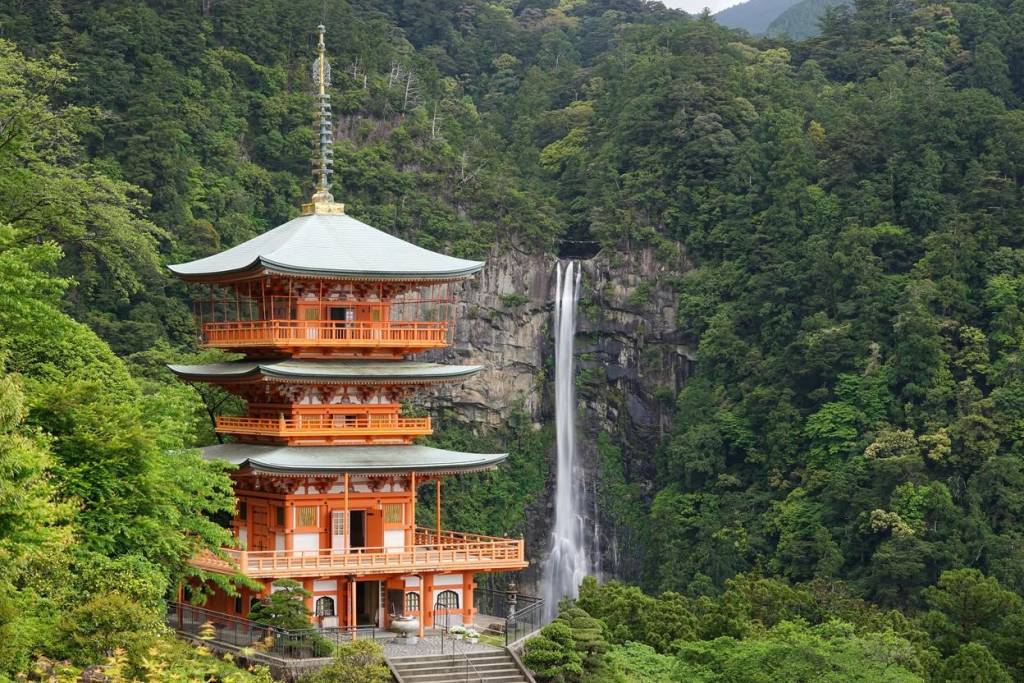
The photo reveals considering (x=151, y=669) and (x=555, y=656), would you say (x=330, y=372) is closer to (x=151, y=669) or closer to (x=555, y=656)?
(x=555, y=656)

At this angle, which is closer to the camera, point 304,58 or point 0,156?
point 0,156

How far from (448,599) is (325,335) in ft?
20.4

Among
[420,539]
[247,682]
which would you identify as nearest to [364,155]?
[420,539]

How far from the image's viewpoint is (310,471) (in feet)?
122

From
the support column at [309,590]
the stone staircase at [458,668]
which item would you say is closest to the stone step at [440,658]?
the stone staircase at [458,668]

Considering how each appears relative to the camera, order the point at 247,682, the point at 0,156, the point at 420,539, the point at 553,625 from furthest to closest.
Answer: the point at 420,539 < the point at 0,156 < the point at 553,625 < the point at 247,682

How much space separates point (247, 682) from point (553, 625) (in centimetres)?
1070

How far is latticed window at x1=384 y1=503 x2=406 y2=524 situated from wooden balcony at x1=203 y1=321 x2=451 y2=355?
342cm

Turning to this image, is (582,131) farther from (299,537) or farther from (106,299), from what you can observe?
(299,537)

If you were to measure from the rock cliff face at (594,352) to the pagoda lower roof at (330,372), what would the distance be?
3352cm

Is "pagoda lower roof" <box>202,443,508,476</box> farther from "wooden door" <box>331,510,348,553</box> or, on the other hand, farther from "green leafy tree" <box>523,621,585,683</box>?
"green leafy tree" <box>523,621,585,683</box>

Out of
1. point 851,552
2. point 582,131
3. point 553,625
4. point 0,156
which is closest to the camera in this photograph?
point 553,625

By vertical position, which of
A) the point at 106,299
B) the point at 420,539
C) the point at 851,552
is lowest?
the point at 851,552

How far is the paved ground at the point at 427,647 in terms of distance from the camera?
116 feet
